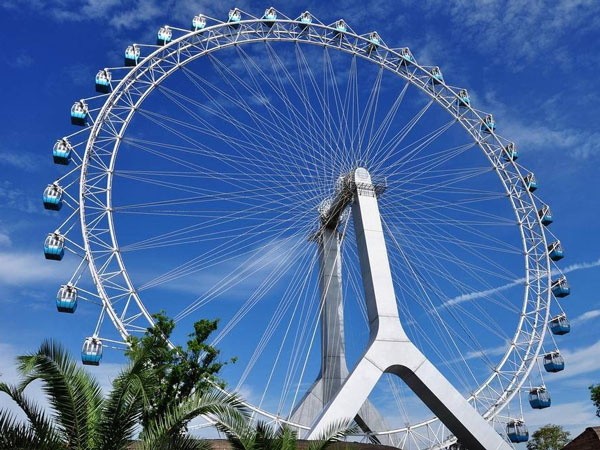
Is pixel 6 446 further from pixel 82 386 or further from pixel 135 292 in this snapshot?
pixel 135 292

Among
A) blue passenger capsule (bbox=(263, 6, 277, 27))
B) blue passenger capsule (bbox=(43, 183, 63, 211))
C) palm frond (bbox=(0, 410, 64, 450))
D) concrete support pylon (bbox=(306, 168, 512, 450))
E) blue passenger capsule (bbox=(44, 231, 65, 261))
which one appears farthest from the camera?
blue passenger capsule (bbox=(263, 6, 277, 27))

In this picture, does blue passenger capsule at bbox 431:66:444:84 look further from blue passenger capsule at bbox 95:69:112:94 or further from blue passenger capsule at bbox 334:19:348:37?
blue passenger capsule at bbox 95:69:112:94

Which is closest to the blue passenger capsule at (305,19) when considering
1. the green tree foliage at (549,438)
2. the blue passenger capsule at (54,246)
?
the blue passenger capsule at (54,246)

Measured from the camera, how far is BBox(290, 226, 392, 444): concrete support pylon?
2558 centimetres

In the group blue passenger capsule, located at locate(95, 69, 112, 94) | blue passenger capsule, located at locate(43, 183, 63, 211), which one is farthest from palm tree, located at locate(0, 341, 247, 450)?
blue passenger capsule, located at locate(95, 69, 112, 94)

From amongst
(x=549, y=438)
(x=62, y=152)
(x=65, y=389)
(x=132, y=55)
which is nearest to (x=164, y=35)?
(x=132, y=55)

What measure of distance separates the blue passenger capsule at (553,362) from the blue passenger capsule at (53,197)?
75.1ft

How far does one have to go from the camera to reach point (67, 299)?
21562 mm

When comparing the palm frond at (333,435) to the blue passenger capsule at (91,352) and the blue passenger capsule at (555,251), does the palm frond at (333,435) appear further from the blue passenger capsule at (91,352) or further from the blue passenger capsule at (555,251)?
the blue passenger capsule at (555,251)

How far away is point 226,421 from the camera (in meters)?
9.00

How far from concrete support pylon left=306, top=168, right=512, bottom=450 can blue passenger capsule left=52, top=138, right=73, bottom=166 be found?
39.6 feet

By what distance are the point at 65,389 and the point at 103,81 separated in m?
19.1

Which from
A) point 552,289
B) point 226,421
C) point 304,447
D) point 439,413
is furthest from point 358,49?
point 226,421

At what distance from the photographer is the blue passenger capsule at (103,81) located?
25.0 m
